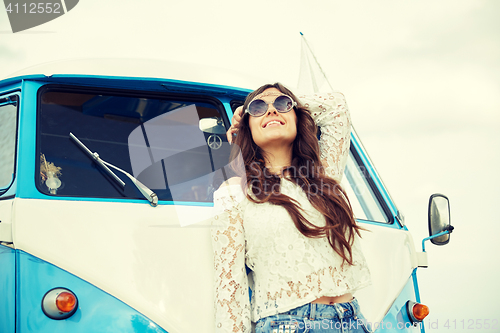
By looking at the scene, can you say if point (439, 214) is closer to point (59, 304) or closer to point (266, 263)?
point (266, 263)

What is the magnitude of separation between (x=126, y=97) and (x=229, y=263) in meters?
1.27

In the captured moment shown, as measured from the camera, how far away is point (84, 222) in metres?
2.08

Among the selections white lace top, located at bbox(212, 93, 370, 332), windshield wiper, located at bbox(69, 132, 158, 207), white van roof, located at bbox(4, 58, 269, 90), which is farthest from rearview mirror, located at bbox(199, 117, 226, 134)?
white lace top, located at bbox(212, 93, 370, 332)

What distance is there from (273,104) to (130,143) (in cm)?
93

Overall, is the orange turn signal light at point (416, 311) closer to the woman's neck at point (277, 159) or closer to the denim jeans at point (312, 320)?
the denim jeans at point (312, 320)

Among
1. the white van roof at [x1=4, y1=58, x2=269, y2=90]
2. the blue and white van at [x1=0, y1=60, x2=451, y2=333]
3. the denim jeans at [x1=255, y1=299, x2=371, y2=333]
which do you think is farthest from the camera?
the white van roof at [x1=4, y1=58, x2=269, y2=90]

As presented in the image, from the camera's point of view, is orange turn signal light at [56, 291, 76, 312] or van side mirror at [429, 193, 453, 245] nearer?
orange turn signal light at [56, 291, 76, 312]

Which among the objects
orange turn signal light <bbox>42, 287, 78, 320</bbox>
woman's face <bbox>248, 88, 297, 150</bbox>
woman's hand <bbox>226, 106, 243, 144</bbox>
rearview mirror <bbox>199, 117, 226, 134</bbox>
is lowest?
orange turn signal light <bbox>42, 287, 78, 320</bbox>

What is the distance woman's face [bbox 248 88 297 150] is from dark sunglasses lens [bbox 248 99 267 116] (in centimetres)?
2

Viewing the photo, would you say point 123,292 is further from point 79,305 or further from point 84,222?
point 84,222

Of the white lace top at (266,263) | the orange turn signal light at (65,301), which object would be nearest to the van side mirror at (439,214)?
the white lace top at (266,263)

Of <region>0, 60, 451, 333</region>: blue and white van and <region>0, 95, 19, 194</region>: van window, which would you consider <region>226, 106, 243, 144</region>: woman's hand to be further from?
<region>0, 95, 19, 194</region>: van window

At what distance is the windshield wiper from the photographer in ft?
7.36

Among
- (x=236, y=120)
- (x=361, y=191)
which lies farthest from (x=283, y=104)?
(x=361, y=191)
